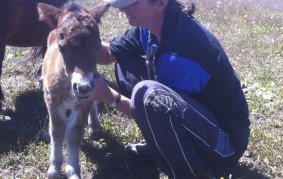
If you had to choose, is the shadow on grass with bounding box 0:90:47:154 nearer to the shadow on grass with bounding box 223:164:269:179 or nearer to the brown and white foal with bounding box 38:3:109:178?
the brown and white foal with bounding box 38:3:109:178

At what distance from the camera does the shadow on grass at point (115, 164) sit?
419 centimetres

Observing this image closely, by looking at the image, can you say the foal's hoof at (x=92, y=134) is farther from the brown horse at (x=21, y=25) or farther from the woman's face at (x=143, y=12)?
the woman's face at (x=143, y=12)

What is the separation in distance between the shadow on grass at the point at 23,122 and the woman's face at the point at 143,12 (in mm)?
1760

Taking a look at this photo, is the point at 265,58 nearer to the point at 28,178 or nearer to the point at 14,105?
the point at 14,105

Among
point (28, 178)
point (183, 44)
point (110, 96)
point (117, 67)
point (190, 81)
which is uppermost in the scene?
point (183, 44)

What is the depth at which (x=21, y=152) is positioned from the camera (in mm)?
4352

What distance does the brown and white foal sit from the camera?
11.5 ft

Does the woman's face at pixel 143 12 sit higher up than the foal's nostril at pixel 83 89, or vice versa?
the woman's face at pixel 143 12

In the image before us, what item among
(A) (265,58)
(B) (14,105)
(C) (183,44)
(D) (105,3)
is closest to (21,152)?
(B) (14,105)

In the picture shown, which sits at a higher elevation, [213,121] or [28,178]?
[213,121]

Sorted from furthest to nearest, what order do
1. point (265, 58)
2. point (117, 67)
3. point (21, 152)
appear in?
1. point (265, 58)
2. point (117, 67)
3. point (21, 152)

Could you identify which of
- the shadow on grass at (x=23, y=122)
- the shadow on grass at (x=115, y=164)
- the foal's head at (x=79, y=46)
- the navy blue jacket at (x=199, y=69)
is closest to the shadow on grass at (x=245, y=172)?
the navy blue jacket at (x=199, y=69)

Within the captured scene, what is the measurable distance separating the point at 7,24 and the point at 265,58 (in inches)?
168

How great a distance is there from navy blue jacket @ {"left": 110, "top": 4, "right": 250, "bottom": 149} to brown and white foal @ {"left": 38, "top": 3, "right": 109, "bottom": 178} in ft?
1.81
